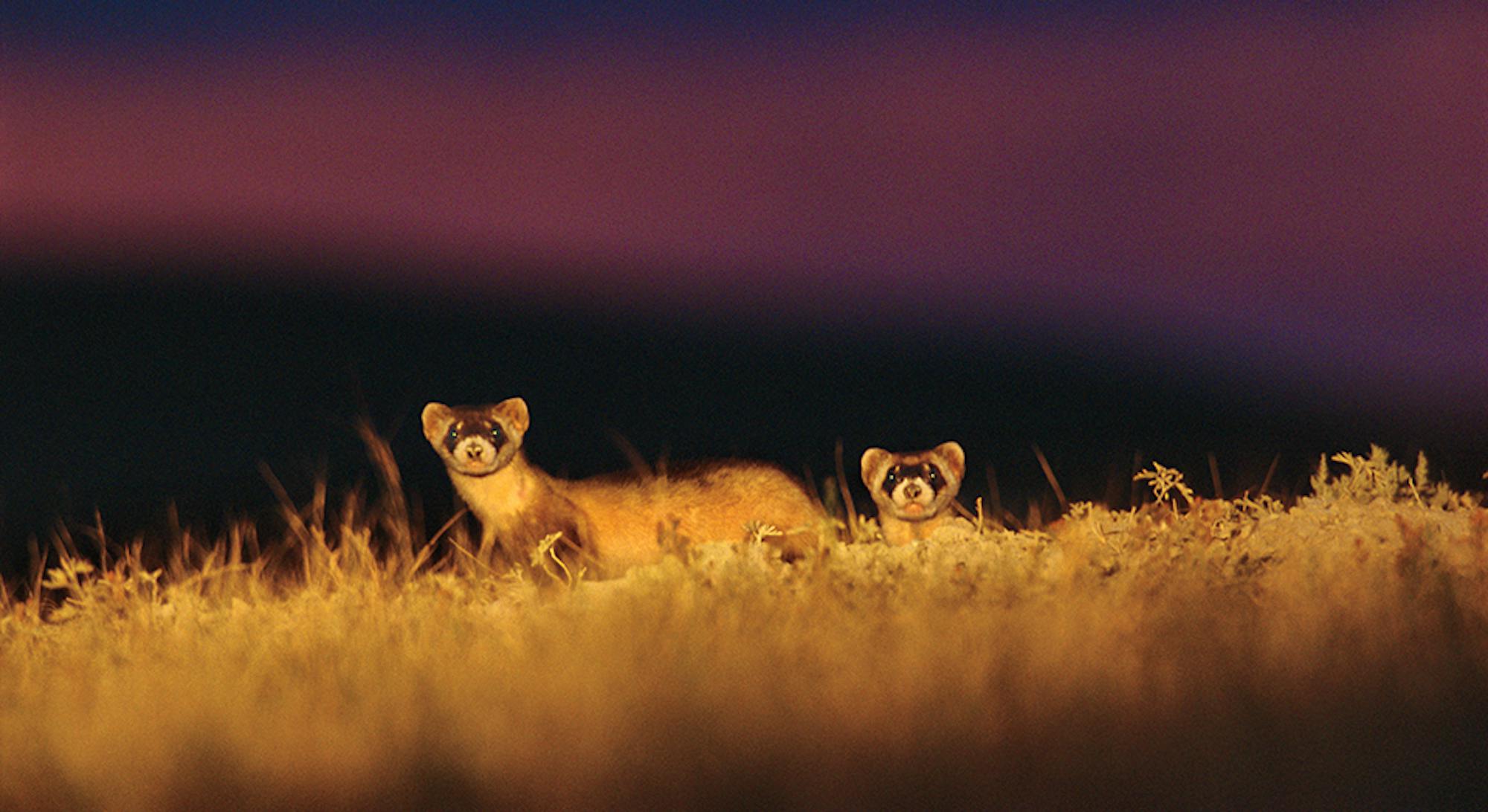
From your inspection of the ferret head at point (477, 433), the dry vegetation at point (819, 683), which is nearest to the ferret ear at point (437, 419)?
the ferret head at point (477, 433)

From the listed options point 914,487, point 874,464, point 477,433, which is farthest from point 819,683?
point 477,433

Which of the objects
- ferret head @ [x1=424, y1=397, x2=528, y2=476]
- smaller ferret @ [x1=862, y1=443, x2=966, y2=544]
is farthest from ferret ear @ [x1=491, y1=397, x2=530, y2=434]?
smaller ferret @ [x1=862, y1=443, x2=966, y2=544]

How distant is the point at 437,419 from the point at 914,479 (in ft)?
9.77

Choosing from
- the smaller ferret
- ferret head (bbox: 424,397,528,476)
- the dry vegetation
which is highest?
ferret head (bbox: 424,397,528,476)

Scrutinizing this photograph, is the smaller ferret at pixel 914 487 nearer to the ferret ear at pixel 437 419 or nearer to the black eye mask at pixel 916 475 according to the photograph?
the black eye mask at pixel 916 475

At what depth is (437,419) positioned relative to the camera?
9.14 m

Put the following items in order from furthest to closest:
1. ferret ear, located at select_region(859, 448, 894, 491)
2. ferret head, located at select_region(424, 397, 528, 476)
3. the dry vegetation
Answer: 1. ferret head, located at select_region(424, 397, 528, 476)
2. ferret ear, located at select_region(859, 448, 894, 491)
3. the dry vegetation

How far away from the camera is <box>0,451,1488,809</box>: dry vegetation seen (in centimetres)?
356

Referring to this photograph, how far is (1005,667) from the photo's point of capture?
13.5ft

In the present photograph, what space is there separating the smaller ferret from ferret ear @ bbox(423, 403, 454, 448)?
2569 mm

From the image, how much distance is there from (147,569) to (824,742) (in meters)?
4.18

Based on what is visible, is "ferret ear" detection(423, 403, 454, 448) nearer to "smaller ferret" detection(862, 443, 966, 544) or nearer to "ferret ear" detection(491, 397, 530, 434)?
"ferret ear" detection(491, 397, 530, 434)

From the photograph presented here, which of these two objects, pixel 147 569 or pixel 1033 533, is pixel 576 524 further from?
pixel 1033 533

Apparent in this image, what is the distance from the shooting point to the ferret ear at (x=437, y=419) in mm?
9117
